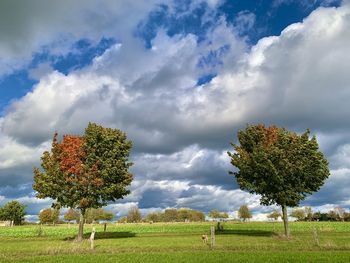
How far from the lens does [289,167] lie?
161 ft

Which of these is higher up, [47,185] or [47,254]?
[47,185]

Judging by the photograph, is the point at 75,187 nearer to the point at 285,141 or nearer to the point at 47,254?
the point at 47,254

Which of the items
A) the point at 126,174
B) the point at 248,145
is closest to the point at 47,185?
the point at 126,174

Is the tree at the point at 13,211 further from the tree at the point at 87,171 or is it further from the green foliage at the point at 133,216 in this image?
the tree at the point at 87,171

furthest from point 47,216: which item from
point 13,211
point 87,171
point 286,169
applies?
point 286,169

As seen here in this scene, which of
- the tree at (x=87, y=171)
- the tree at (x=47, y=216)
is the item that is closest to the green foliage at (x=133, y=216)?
the tree at (x=47, y=216)

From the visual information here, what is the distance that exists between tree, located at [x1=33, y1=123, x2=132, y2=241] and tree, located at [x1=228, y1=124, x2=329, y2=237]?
1843 cm

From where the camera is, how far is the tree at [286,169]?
4972 cm

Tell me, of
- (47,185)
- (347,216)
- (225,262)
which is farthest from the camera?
(347,216)

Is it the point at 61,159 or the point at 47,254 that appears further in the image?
the point at 61,159

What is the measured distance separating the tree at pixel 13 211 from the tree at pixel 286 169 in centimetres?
14242

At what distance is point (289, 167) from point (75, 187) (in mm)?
28972

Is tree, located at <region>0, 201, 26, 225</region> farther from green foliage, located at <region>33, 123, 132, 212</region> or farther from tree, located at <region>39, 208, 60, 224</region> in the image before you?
green foliage, located at <region>33, 123, 132, 212</region>

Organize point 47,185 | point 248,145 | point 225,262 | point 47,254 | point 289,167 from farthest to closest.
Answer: point 248,145 → point 47,185 → point 289,167 → point 47,254 → point 225,262
